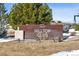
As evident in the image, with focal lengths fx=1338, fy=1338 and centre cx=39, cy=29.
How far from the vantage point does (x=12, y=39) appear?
16609 mm

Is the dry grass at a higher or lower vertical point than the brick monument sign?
lower

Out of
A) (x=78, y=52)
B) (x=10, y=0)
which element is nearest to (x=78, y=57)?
(x=78, y=52)

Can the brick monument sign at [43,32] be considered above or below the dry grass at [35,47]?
above

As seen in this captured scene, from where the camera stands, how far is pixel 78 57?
16.5 metres

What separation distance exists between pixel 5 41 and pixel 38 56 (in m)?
0.45

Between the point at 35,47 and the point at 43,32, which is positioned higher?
the point at 43,32

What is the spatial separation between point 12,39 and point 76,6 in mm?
894

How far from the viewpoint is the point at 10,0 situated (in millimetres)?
16562

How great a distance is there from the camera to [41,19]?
54.4 ft

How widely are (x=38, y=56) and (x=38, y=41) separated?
207 millimetres

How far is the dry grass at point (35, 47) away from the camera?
16578 millimetres

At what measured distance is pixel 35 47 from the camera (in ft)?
54.5

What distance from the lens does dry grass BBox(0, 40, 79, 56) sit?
16.6 meters

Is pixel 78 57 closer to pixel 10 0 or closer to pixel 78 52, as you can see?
pixel 78 52
